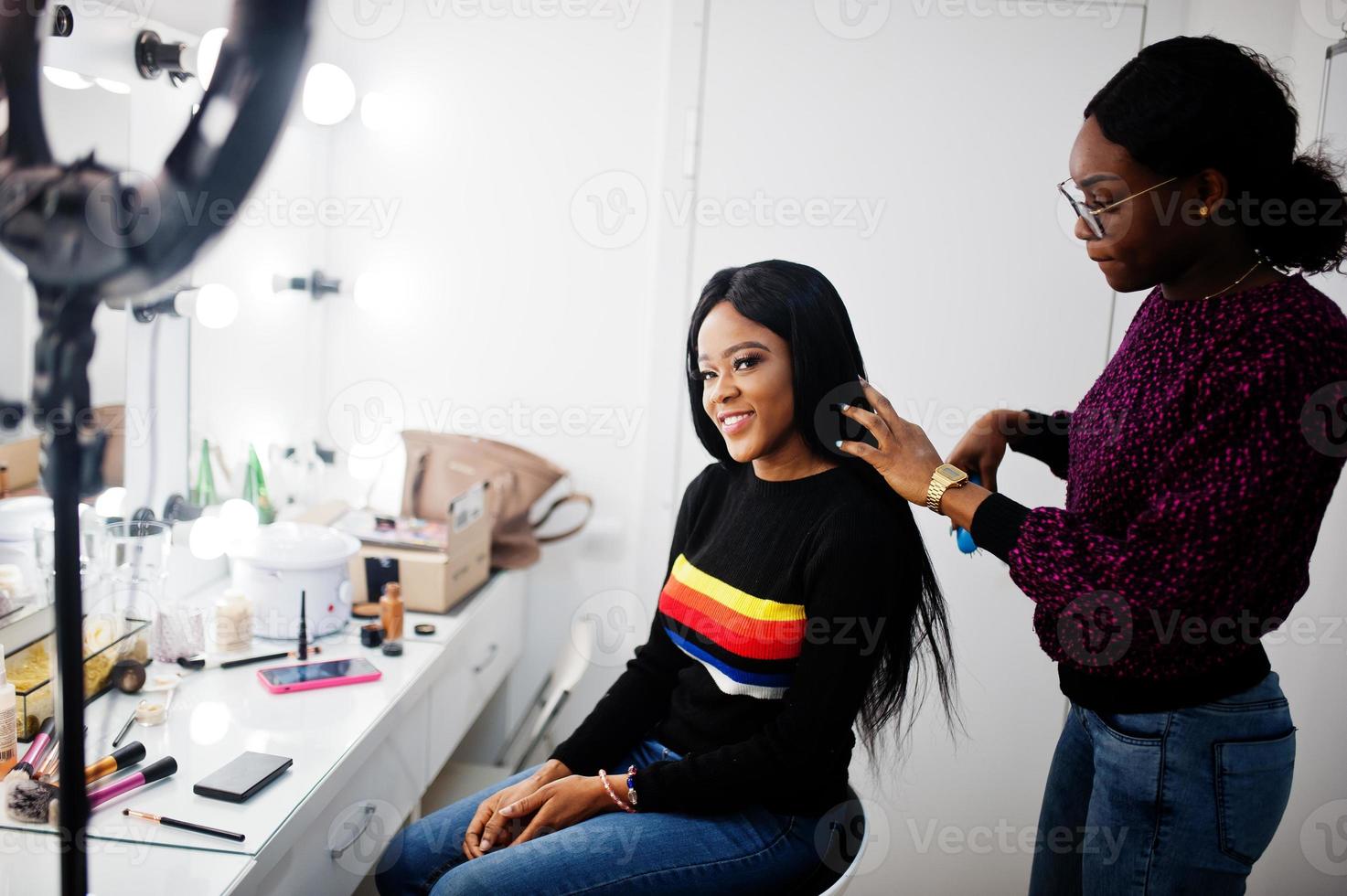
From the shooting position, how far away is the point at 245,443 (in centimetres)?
199

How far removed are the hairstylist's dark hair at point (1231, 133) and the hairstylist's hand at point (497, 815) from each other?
3.24 feet

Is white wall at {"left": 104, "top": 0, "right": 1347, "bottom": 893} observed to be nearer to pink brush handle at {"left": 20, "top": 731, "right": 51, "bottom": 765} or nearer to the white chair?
pink brush handle at {"left": 20, "top": 731, "right": 51, "bottom": 765}

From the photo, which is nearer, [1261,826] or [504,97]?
[1261,826]

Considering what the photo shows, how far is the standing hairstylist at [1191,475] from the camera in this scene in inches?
37.1

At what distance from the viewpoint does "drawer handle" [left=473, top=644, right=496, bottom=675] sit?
1.99 meters

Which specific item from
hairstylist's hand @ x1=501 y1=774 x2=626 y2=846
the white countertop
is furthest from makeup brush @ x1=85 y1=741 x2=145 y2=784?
hairstylist's hand @ x1=501 y1=774 x2=626 y2=846

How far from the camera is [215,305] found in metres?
1.69

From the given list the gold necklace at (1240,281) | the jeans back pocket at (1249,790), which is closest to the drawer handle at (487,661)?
the jeans back pocket at (1249,790)

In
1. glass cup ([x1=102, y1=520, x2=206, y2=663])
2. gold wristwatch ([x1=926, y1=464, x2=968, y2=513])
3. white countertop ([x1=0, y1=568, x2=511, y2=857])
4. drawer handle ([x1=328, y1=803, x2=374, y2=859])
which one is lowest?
drawer handle ([x1=328, y1=803, x2=374, y2=859])

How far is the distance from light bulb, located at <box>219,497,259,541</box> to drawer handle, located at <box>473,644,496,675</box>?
0.52 metres

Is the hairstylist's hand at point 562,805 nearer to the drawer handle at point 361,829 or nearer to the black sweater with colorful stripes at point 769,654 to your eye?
the black sweater with colorful stripes at point 769,654

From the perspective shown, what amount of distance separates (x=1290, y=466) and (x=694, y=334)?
0.72m

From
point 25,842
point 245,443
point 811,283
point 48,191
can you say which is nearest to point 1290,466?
point 811,283

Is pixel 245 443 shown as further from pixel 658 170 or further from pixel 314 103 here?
pixel 658 170
